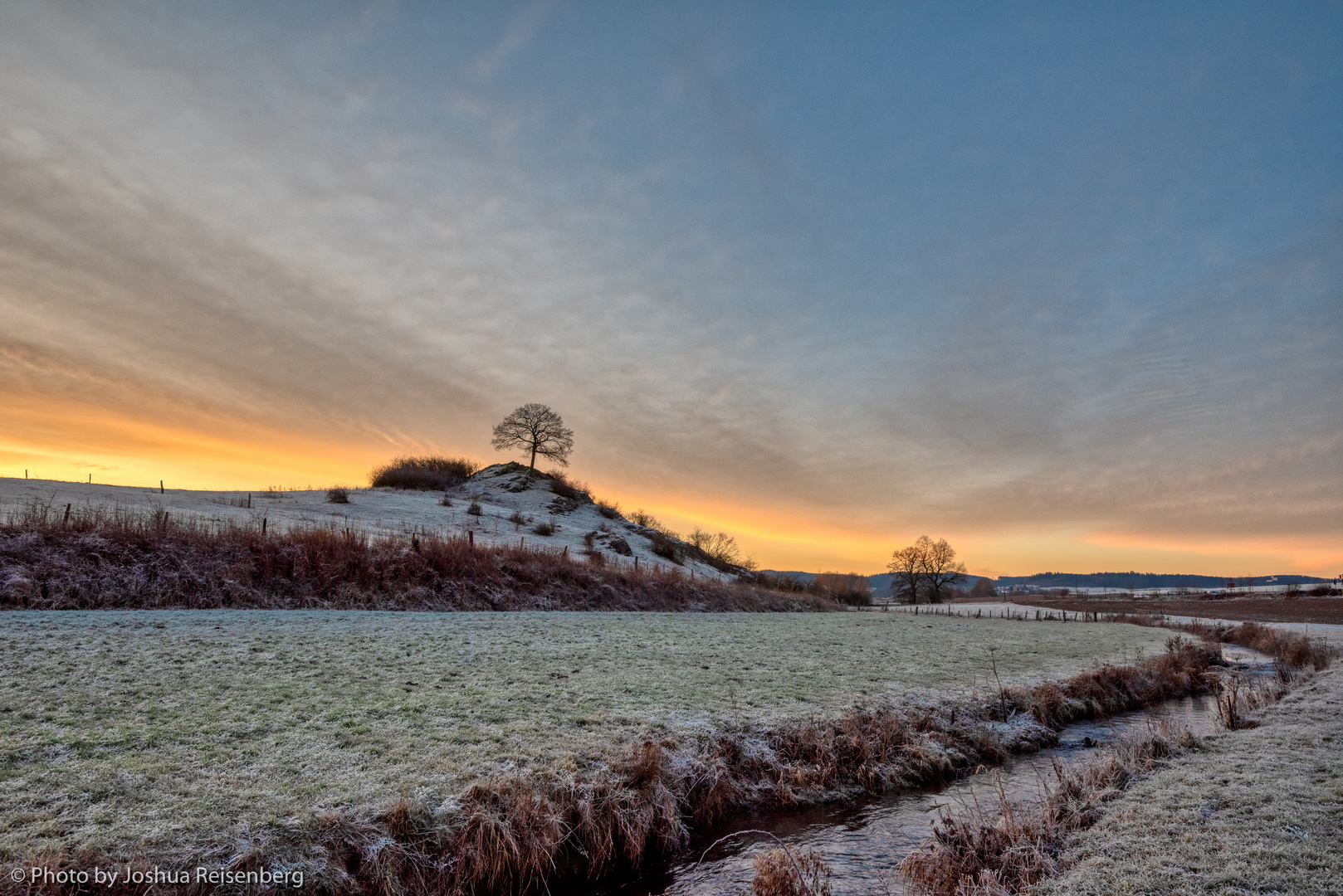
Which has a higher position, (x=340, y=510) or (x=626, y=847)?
(x=340, y=510)

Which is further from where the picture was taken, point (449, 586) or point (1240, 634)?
point (1240, 634)

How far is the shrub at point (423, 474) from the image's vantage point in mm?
57812

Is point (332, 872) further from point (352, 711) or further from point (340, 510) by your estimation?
point (340, 510)

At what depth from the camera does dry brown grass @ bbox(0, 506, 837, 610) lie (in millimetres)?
16844

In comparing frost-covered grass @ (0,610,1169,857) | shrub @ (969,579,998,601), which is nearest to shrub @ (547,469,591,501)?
frost-covered grass @ (0,610,1169,857)

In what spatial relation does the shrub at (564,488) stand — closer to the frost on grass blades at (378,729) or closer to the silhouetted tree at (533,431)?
the silhouetted tree at (533,431)

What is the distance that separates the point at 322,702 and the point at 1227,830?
10178 millimetres

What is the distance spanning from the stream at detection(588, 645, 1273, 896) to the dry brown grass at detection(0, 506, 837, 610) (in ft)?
58.5

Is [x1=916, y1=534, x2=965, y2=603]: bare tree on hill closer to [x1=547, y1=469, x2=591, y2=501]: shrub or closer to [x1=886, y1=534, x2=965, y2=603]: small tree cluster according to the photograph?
[x1=886, y1=534, x2=965, y2=603]: small tree cluster

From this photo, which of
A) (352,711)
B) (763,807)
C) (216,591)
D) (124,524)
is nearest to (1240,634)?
(763,807)

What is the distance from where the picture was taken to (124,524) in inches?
788

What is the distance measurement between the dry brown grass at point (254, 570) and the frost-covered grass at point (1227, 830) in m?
21.2

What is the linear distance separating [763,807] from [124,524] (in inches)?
909

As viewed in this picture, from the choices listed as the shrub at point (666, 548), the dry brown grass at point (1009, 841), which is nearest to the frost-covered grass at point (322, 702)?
the dry brown grass at point (1009, 841)
